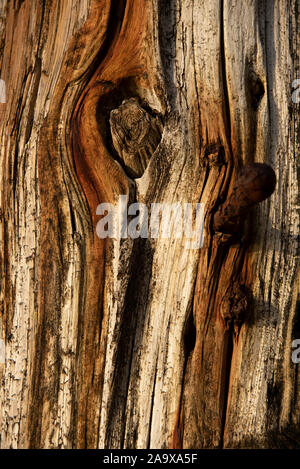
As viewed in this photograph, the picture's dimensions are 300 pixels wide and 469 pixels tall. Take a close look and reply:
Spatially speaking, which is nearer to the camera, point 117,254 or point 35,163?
point 117,254

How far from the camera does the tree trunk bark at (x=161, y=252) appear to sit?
4.04 feet

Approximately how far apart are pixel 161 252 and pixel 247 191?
13.4 inches

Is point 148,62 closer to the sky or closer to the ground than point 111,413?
closer to the sky

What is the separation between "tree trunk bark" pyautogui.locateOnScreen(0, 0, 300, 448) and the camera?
1230mm

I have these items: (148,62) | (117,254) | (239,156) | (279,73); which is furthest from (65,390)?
(279,73)

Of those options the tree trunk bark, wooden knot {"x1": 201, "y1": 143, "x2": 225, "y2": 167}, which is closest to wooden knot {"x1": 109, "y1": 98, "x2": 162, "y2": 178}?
the tree trunk bark

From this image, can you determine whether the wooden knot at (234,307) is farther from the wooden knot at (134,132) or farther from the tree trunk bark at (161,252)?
the wooden knot at (134,132)

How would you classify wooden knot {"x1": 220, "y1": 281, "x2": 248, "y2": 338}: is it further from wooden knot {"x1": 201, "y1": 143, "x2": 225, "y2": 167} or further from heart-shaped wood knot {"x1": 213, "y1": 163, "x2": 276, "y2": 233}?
wooden knot {"x1": 201, "y1": 143, "x2": 225, "y2": 167}

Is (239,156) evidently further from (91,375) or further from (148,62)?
(91,375)

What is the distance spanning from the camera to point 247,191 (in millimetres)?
1018

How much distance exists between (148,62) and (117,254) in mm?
539

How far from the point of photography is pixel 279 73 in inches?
51.9

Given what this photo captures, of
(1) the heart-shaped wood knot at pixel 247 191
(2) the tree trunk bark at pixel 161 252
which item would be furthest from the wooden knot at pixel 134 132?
(1) the heart-shaped wood knot at pixel 247 191

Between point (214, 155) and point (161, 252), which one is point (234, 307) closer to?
point (161, 252)
